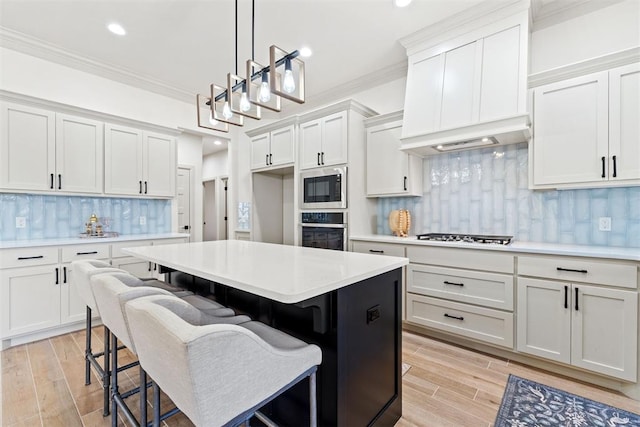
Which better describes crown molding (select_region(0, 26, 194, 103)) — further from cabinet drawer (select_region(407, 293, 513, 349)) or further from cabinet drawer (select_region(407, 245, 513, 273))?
cabinet drawer (select_region(407, 293, 513, 349))

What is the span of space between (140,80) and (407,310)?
14.3 feet

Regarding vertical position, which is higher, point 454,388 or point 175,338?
point 175,338

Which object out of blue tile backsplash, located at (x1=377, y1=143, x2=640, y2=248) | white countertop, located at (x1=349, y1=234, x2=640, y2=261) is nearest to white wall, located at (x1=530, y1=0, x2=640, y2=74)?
blue tile backsplash, located at (x1=377, y1=143, x2=640, y2=248)

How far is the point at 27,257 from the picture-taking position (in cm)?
267

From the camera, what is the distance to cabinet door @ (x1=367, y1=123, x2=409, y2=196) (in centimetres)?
321

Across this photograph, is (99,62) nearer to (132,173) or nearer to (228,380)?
(132,173)

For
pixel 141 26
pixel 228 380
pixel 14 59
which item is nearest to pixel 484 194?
pixel 228 380

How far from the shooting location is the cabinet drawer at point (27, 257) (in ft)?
8.45

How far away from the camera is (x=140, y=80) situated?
384 centimetres

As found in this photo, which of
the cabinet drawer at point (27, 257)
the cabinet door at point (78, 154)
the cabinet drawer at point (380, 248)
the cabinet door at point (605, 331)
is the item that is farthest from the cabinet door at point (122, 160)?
the cabinet door at point (605, 331)

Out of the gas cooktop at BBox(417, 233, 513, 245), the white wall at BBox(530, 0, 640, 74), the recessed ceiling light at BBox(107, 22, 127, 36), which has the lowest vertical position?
the gas cooktop at BBox(417, 233, 513, 245)

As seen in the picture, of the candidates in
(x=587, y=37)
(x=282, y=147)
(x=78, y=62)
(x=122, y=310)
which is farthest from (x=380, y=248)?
(x=78, y=62)

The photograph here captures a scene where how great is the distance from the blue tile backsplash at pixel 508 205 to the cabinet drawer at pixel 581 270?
0.57 meters

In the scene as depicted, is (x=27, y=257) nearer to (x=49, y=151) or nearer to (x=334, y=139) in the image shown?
(x=49, y=151)
